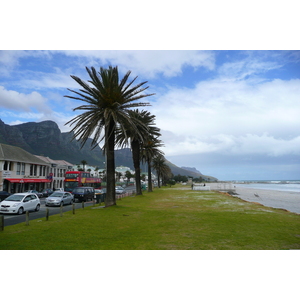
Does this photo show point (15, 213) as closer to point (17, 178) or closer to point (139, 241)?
point (139, 241)

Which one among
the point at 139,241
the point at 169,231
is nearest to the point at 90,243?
the point at 139,241

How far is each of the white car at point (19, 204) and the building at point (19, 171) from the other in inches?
1045

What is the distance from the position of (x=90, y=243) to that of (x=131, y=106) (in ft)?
49.6

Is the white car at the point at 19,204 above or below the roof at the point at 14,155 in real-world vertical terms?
below

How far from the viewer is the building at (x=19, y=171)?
1891 inches

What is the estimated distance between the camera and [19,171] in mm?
52781

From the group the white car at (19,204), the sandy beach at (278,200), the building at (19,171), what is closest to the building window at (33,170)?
the building at (19,171)

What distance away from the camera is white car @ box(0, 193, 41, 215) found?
20219 millimetres

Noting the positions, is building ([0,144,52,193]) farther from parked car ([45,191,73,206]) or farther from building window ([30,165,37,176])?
parked car ([45,191,73,206])

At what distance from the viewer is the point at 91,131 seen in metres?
22.0

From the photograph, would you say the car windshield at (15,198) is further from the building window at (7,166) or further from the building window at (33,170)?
the building window at (33,170)

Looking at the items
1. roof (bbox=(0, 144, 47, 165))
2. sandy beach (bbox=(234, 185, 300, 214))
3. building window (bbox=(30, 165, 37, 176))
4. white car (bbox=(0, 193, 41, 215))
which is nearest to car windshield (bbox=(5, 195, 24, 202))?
white car (bbox=(0, 193, 41, 215))

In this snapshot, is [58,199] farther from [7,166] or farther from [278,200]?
[278,200]

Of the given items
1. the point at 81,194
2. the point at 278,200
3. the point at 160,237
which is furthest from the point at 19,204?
the point at 278,200
